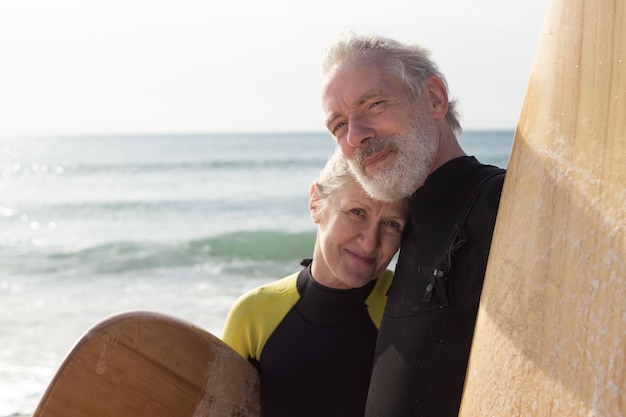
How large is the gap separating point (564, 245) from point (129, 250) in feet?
41.8

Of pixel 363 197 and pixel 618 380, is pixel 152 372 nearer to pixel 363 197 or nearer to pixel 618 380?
pixel 363 197

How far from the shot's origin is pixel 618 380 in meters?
1.26

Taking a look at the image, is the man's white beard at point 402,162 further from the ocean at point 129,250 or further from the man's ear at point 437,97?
the ocean at point 129,250

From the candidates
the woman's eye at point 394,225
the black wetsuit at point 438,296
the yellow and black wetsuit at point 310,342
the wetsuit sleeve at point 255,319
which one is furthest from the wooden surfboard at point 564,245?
the wetsuit sleeve at point 255,319

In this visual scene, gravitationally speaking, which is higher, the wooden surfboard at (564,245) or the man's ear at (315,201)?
the wooden surfboard at (564,245)

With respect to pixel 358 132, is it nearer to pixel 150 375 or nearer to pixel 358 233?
pixel 358 233

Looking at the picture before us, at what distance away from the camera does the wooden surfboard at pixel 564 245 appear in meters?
1.31

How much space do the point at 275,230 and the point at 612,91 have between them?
46.0 feet

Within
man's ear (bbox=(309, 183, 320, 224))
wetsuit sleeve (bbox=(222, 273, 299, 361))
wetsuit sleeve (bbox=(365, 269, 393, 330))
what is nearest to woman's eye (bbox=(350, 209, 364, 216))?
man's ear (bbox=(309, 183, 320, 224))

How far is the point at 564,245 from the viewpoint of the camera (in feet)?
4.64

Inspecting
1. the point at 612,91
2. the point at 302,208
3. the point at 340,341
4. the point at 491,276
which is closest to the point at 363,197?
the point at 340,341

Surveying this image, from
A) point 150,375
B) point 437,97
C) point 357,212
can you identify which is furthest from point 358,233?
point 150,375

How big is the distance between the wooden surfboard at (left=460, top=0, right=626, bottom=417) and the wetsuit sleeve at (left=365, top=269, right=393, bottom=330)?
84cm

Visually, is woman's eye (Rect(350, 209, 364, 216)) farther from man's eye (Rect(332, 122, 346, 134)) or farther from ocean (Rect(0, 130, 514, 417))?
ocean (Rect(0, 130, 514, 417))
